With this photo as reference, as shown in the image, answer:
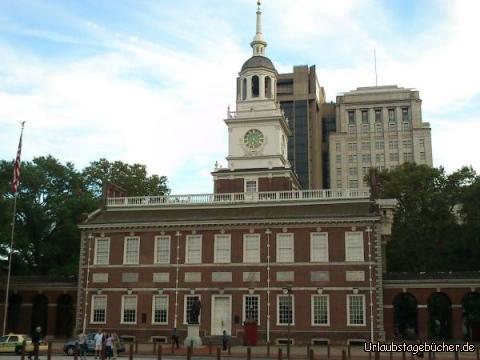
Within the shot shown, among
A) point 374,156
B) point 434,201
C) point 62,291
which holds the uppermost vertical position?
point 374,156

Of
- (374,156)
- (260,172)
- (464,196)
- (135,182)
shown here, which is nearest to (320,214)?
(260,172)

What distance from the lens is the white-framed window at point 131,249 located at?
50.1m

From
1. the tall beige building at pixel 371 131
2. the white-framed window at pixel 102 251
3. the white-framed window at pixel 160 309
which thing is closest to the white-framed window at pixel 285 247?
the white-framed window at pixel 160 309

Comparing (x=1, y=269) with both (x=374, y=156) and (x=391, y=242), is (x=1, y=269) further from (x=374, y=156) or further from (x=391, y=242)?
(x=374, y=156)

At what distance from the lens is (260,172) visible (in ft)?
187

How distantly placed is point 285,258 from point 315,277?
258 cm

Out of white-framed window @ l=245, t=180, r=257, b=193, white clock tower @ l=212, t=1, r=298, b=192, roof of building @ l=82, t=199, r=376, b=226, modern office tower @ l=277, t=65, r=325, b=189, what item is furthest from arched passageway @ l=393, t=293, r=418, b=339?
modern office tower @ l=277, t=65, r=325, b=189

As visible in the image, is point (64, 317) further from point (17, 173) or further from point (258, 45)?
point (258, 45)

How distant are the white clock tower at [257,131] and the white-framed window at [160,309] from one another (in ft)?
41.0

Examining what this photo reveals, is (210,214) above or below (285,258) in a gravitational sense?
above

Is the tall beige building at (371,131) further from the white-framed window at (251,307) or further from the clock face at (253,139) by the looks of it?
the white-framed window at (251,307)

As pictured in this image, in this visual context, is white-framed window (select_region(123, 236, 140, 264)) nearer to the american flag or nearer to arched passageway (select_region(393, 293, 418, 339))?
the american flag

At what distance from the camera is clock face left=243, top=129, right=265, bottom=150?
192 ft

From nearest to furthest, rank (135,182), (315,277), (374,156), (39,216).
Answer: (315,277) → (39,216) → (135,182) → (374,156)
